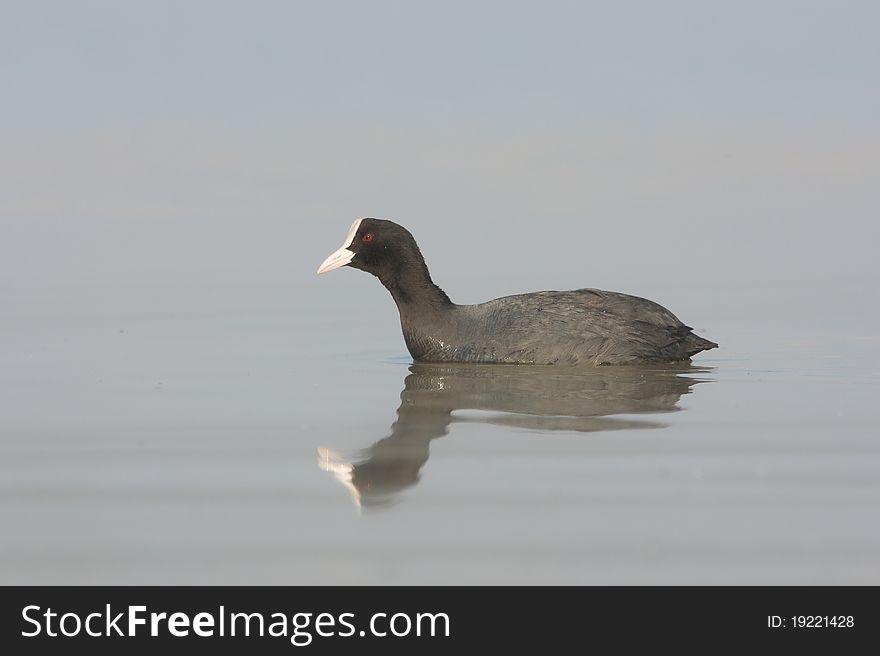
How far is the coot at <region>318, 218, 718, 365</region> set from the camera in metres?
11.3

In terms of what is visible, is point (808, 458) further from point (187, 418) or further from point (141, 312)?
point (141, 312)

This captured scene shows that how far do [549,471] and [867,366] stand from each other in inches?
206

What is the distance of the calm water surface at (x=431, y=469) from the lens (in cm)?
524

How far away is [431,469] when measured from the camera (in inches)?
267

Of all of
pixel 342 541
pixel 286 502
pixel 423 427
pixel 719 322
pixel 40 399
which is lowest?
pixel 342 541

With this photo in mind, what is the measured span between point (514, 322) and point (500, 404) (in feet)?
7.86

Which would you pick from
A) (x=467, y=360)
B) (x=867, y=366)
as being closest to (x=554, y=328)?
(x=467, y=360)

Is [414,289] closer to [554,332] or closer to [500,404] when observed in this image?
[554,332]

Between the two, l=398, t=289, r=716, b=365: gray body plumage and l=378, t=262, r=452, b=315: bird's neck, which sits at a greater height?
l=378, t=262, r=452, b=315: bird's neck

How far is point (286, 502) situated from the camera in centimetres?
614

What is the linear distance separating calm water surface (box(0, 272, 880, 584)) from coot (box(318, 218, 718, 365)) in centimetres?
23

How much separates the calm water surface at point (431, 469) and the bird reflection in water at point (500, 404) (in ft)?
0.09

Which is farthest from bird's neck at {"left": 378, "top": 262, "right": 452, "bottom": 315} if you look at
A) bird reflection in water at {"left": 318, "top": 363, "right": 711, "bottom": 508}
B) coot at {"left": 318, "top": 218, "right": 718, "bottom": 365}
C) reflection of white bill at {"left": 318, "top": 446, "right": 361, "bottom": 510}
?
reflection of white bill at {"left": 318, "top": 446, "right": 361, "bottom": 510}

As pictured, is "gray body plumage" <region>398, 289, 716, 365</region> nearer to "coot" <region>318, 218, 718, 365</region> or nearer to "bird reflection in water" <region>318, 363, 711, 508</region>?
"coot" <region>318, 218, 718, 365</region>
